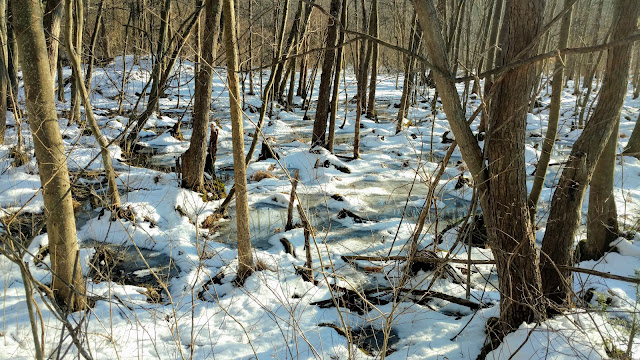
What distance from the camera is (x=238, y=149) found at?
4.70 m

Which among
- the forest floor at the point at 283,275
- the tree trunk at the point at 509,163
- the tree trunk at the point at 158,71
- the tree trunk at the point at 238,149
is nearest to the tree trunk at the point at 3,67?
the forest floor at the point at 283,275

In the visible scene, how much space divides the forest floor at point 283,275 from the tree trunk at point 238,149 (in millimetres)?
302

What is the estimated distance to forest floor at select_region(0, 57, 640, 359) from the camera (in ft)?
11.4

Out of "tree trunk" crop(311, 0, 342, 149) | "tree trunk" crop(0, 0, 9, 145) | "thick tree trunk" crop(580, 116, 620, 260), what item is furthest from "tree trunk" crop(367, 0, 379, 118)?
"tree trunk" crop(0, 0, 9, 145)

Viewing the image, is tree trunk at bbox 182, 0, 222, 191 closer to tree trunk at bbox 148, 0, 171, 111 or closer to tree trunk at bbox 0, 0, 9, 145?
tree trunk at bbox 148, 0, 171, 111

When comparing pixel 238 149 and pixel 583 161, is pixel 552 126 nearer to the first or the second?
pixel 583 161

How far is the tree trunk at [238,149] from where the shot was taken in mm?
4359

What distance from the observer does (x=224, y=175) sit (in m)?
9.63

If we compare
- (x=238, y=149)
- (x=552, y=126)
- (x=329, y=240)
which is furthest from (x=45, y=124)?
(x=552, y=126)

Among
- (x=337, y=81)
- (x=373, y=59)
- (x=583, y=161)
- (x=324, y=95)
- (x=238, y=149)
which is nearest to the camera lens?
(x=583, y=161)

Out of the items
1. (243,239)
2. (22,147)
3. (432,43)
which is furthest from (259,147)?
(432,43)

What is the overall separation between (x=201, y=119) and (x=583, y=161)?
577cm

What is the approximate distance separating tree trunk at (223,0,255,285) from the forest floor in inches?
11.9

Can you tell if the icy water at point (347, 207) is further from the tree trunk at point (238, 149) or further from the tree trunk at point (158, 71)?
the tree trunk at point (158, 71)
